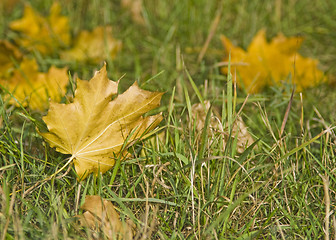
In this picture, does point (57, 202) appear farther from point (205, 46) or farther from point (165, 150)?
point (205, 46)

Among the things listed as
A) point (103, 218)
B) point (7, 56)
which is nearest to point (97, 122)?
point (103, 218)

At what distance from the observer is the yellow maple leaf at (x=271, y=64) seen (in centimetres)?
185

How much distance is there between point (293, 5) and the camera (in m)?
2.46

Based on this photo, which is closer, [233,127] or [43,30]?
[233,127]

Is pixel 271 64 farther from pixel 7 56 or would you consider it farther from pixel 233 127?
pixel 7 56

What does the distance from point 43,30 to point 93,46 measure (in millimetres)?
273

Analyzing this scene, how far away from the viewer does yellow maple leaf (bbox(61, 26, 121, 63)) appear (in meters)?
2.14

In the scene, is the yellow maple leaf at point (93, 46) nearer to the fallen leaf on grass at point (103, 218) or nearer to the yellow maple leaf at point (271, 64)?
the yellow maple leaf at point (271, 64)

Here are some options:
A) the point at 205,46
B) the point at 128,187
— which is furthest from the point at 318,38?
the point at 128,187

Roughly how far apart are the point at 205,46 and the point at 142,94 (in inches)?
35.6

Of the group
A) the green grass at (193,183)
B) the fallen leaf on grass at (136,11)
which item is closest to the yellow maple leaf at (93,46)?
the fallen leaf on grass at (136,11)

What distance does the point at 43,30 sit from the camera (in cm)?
221

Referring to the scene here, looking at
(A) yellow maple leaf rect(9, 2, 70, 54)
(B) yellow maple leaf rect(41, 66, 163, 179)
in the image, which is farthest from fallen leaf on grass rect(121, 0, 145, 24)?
(B) yellow maple leaf rect(41, 66, 163, 179)

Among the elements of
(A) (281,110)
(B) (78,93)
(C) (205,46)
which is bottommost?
(A) (281,110)
